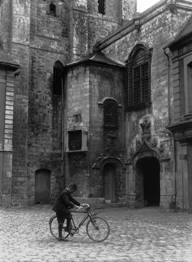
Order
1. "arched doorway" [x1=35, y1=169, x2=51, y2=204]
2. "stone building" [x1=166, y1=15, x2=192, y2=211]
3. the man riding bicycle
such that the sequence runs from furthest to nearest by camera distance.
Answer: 1. "arched doorway" [x1=35, y1=169, x2=51, y2=204]
2. "stone building" [x1=166, y1=15, x2=192, y2=211]
3. the man riding bicycle

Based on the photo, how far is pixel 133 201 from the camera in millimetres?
23109

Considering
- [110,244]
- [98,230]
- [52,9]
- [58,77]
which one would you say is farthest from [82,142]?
[110,244]

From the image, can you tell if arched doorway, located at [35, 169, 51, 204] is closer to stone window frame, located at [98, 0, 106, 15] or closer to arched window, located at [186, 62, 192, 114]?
arched window, located at [186, 62, 192, 114]

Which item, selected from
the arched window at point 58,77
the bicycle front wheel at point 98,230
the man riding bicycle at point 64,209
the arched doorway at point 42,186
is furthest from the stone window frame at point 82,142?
the bicycle front wheel at point 98,230

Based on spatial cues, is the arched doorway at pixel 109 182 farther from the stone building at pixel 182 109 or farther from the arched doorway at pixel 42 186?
the stone building at pixel 182 109

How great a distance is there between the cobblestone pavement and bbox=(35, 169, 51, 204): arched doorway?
9.75 metres

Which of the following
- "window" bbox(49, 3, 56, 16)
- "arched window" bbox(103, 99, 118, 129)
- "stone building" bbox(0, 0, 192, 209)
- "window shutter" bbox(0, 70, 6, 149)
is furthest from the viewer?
"window" bbox(49, 3, 56, 16)

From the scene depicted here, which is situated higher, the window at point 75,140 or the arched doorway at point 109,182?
the window at point 75,140

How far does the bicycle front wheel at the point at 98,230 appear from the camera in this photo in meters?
10.9

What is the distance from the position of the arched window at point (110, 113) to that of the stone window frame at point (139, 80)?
2.52 feet

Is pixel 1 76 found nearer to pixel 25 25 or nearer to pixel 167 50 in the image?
pixel 25 25

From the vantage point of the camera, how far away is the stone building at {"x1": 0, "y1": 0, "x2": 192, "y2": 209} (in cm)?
2181

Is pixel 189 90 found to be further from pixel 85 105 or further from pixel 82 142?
pixel 82 142

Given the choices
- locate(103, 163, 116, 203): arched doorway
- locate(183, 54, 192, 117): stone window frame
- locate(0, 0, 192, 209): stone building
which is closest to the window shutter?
locate(0, 0, 192, 209): stone building
